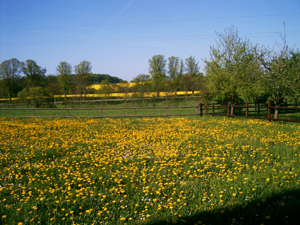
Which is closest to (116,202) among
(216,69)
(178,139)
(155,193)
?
(155,193)

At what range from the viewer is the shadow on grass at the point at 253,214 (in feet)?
10.6

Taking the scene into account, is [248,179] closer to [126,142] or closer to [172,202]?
[172,202]

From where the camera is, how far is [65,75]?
54.3m

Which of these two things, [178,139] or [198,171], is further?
[178,139]

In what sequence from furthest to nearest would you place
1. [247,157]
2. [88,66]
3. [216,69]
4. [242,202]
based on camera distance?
[88,66] → [216,69] → [247,157] → [242,202]

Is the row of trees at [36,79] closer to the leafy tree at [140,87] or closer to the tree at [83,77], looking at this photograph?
Answer: the tree at [83,77]

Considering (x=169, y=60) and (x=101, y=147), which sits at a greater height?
(x=169, y=60)

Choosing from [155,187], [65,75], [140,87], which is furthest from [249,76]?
[65,75]

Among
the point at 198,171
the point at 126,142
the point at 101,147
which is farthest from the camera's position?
the point at 126,142

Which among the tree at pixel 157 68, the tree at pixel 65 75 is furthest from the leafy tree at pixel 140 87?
the tree at pixel 65 75

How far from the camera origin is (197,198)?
4.06 meters

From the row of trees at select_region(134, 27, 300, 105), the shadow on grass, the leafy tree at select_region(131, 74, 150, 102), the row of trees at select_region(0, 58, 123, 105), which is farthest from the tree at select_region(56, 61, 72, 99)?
the shadow on grass

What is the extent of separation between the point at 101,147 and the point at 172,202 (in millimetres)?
4514

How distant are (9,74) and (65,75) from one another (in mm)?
12000
